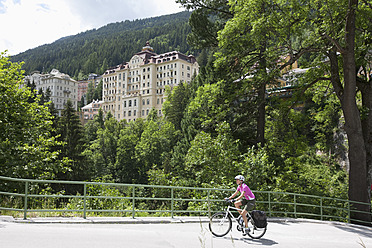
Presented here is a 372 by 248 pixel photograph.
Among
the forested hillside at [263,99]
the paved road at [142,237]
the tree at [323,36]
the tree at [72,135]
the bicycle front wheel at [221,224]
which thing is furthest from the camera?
the tree at [72,135]

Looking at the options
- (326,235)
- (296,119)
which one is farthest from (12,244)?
(296,119)

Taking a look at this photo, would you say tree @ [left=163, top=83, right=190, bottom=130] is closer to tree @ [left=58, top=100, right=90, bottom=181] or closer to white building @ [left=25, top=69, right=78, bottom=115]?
tree @ [left=58, top=100, right=90, bottom=181]

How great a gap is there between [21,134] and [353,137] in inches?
635

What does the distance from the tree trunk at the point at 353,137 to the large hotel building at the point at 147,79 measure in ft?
368

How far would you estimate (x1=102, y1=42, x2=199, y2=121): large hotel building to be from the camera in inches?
5207

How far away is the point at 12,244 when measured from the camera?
6.25 meters

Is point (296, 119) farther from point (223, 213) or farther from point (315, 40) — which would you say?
point (223, 213)

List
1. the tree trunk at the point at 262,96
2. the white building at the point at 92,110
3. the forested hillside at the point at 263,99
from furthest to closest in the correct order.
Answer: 1. the white building at the point at 92,110
2. the tree trunk at the point at 262,96
3. the forested hillside at the point at 263,99

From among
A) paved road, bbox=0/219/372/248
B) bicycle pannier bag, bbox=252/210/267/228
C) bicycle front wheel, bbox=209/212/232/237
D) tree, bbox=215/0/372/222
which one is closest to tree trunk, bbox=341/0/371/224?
tree, bbox=215/0/372/222

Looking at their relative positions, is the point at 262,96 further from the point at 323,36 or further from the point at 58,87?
the point at 58,87

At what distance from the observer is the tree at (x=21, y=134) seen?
1468 centimetres

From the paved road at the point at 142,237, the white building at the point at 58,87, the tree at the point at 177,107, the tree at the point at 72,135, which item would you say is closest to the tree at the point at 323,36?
the paved road at the point at 142,237

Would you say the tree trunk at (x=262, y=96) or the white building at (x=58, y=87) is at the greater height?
the white building at (x=58, y=87)

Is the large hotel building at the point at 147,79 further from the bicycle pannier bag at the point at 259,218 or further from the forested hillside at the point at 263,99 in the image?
the bicycle pannier bag at the point at 259,218
